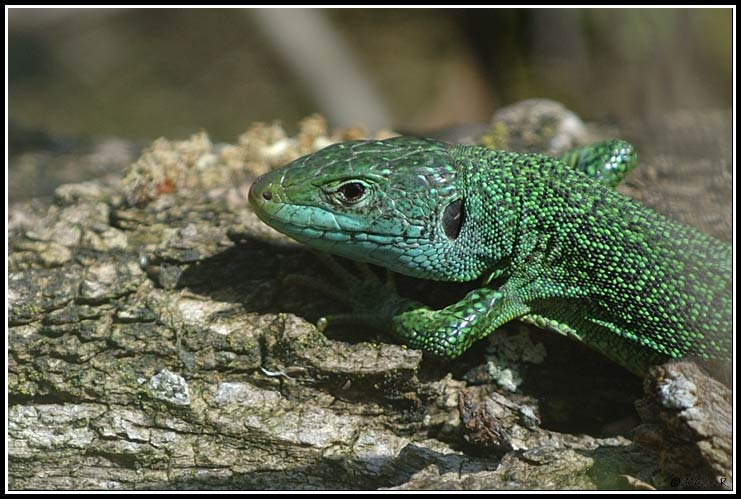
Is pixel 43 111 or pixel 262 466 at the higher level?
pixel 43 111

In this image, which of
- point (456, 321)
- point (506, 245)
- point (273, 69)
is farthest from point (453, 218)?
point (273, 69)

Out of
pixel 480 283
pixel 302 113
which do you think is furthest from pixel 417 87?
pixel 480 283

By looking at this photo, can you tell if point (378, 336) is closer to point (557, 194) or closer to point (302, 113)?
point (557, 194)

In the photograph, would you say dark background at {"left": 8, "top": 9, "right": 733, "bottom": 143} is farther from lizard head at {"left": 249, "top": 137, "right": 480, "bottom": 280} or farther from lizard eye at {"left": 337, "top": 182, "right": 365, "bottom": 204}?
lizard eye at {"left": 337, "top": 182, "right": 365, "bottom": 204}

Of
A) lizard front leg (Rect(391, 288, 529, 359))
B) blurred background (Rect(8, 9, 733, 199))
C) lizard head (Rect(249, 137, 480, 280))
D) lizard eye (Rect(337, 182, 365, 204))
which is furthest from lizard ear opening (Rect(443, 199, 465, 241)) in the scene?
blurred background (Rect(8, 9, 733, 199))

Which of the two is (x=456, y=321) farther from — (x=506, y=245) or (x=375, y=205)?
(x=375, y=205)

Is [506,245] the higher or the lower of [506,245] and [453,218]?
the lower

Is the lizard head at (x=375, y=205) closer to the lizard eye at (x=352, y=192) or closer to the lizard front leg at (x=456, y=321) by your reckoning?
the lizard eye at (x=352, y=192)
